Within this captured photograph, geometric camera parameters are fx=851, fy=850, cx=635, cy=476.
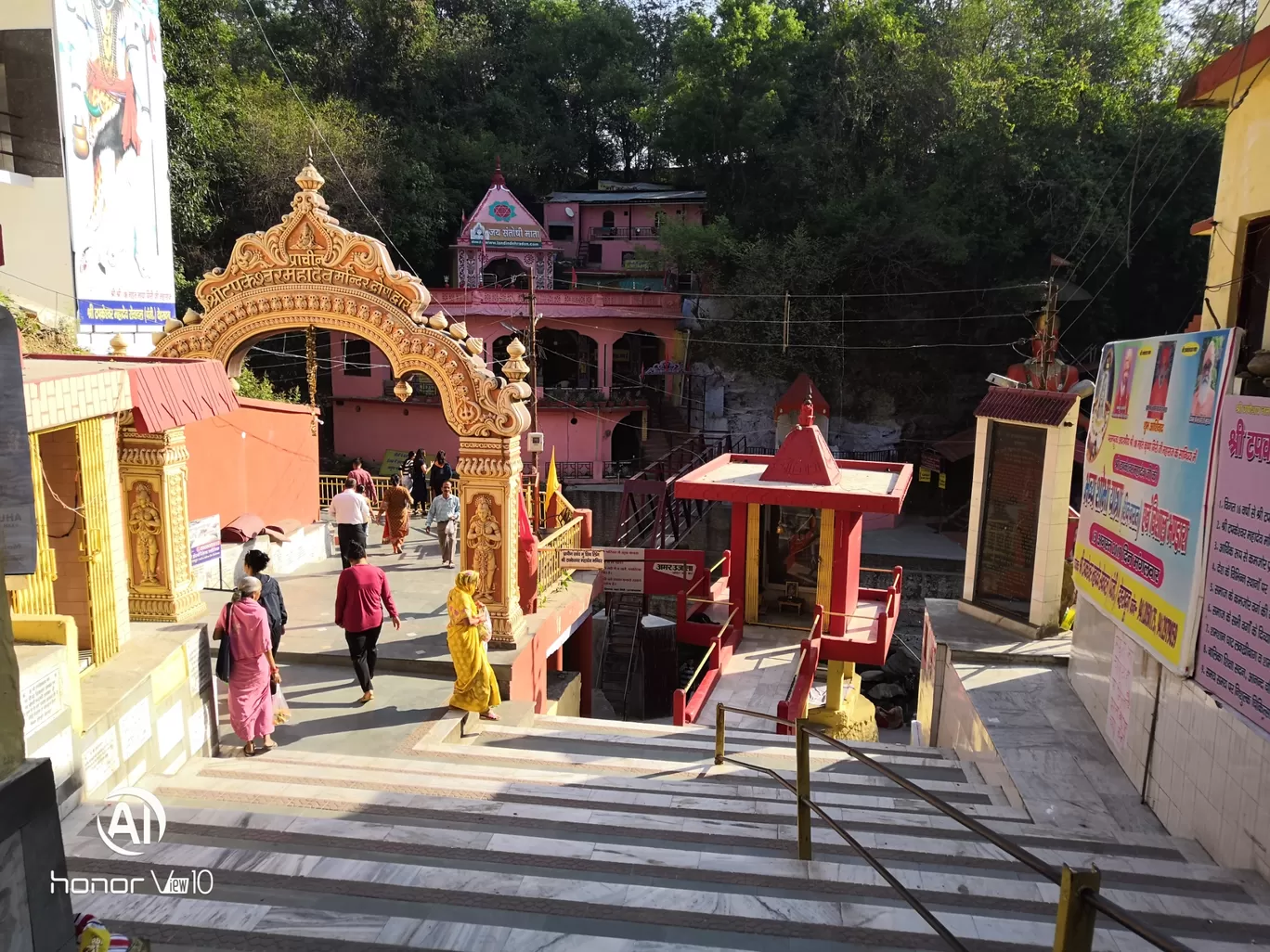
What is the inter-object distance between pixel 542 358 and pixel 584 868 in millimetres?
30193

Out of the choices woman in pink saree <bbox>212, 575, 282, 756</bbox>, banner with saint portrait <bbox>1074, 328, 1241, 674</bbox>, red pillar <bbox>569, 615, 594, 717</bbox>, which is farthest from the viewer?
red pillar <bbox>569, 615, 594, 717</bbox>

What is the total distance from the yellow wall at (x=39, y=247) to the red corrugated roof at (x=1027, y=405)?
51.3 ft

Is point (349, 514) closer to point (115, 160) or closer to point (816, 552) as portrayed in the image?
point (816, 552)

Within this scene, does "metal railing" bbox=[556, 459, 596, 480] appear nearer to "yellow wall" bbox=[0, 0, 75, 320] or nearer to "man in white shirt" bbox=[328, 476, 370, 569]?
"yellow wall" bbox=[0, 0, 75, 320]

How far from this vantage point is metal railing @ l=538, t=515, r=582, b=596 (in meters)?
11.0

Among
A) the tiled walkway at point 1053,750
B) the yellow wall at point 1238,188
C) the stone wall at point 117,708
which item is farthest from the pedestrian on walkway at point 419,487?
the yellow wall at point 1238,188

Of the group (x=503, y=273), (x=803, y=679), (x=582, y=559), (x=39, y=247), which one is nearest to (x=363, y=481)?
(x=582, y=559)

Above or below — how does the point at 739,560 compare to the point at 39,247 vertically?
below

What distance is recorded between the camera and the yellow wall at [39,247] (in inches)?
596

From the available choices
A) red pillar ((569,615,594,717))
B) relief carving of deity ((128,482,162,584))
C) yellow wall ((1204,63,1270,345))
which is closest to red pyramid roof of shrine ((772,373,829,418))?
red pillar ((569,615,594,717))

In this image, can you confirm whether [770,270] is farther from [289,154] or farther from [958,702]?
[958,702]

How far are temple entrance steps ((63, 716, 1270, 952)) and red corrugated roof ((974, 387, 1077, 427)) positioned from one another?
4858 mm

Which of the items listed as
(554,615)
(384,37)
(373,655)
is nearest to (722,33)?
(384,37)

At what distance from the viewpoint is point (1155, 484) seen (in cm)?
633
